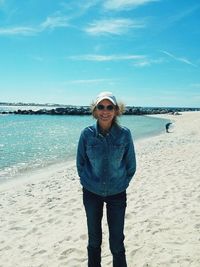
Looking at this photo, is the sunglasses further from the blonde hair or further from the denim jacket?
the denim jacket

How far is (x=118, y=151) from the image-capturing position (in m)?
4.02

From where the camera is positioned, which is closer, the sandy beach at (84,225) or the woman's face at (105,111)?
the woman's face at (105,111)

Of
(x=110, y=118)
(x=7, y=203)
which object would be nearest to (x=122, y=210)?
(x=110, y=118)

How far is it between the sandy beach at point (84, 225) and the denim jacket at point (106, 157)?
71.9 inches

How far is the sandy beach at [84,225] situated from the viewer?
5.59 metres

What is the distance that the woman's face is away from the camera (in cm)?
401

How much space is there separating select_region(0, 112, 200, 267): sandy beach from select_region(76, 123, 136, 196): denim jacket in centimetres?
183

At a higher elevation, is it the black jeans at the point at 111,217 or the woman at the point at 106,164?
the woman at the point at 106,164

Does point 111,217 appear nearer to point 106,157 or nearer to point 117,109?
point 106,157

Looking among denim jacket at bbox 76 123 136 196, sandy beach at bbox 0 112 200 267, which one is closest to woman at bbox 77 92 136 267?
denim jacket at bbox 76 123 136 196

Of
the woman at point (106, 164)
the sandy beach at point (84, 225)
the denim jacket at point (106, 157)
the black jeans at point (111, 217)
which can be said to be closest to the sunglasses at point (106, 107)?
the woman at point (106, 164)

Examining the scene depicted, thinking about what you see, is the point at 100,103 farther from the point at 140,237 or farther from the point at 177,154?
the point at 177,154

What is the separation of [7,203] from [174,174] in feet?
17.6

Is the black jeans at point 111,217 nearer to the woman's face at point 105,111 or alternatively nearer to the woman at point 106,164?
the woman at point 106,164
